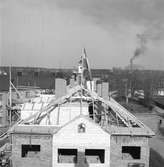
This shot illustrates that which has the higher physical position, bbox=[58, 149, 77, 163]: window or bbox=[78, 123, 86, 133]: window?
bbox=[78, 123, 86, 133]: window

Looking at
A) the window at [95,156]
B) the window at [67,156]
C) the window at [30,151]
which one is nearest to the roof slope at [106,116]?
the window at [95,156]

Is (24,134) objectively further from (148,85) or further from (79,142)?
(148,85)

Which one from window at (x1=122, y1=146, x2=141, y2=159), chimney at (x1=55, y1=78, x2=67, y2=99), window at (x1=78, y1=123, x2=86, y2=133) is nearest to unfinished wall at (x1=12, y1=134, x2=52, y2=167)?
window at (x1=78, y1=123, x2=86, y2=133)

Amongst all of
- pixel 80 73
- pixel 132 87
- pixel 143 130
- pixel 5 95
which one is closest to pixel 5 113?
pixel 5 95

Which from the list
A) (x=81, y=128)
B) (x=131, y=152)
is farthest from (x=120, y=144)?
(x=131, y=152)

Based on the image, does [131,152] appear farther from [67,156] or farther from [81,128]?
[81,128]

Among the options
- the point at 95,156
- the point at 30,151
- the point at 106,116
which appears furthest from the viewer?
the point at 30,151

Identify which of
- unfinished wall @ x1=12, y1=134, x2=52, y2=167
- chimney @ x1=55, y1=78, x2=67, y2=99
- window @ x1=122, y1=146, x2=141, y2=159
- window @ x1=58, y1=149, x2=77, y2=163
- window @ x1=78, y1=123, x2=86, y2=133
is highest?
chimney @ x1=55, y1=78, x2=67, y2=99

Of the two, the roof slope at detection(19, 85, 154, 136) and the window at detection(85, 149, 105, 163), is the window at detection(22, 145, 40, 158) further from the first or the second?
the window at detection(85, 149, 105, 163)

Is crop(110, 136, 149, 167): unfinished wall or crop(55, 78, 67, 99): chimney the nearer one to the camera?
crop(110, 136, 149, 167): unfinished wall

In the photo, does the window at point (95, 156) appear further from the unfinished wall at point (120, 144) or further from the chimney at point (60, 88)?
the chimney at point (60, 88)

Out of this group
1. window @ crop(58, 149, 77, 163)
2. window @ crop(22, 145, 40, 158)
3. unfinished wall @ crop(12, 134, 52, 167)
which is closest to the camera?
unfinished wall @ crop(12, 134, 52, 167)

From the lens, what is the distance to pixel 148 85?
65.7 meters

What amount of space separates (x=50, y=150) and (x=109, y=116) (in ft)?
16.1
